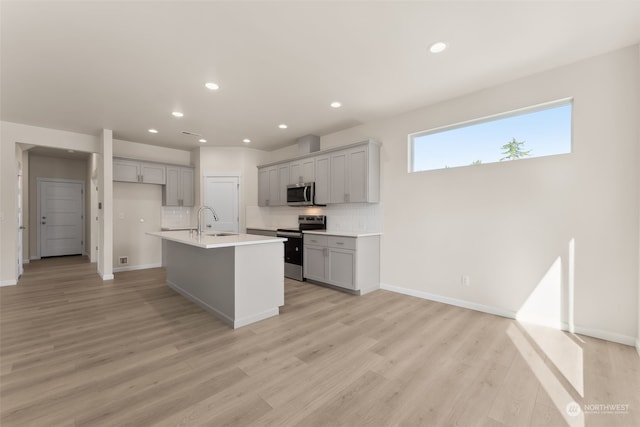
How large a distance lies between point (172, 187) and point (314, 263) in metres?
3.82

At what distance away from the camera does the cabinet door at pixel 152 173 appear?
230 inches

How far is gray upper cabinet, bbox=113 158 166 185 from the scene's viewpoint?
552 cm

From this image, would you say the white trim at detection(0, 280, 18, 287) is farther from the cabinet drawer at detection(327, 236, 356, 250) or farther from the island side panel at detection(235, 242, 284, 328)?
the cabinet drawer at detection(327, 236, 356, 250)

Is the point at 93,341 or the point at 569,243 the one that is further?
the point at 569,243

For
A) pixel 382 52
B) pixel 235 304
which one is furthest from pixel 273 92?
pixel 235 304

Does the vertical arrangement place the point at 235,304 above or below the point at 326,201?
below

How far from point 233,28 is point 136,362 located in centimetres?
285

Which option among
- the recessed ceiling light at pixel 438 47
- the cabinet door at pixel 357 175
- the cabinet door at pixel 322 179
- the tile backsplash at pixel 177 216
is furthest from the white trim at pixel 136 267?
the recessed ceiling light at pixel 438 47

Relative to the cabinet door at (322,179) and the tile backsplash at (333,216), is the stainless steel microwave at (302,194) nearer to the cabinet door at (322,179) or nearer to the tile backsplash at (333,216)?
the cabinet door at (322,179)

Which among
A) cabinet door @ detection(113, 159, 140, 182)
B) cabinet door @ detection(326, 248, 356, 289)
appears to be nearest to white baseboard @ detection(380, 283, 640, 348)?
cabinet door @ detection(326, 248, 356, 289)

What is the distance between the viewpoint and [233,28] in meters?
2.30

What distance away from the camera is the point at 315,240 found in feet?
15.3

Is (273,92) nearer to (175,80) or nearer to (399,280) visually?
(175,80)

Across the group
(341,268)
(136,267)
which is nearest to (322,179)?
(341,268)
